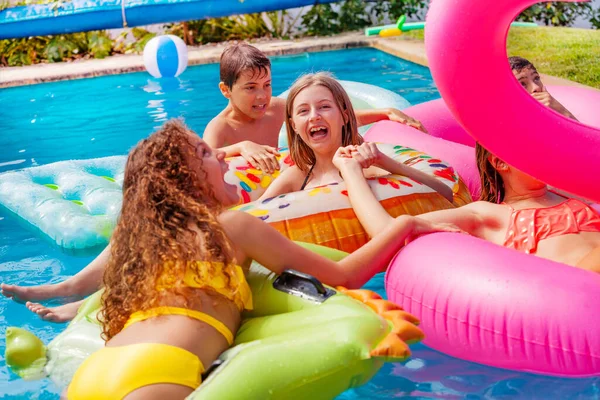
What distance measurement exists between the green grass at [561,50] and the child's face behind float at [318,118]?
364 cm

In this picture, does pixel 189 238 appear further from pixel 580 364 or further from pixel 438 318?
pixel 580 364

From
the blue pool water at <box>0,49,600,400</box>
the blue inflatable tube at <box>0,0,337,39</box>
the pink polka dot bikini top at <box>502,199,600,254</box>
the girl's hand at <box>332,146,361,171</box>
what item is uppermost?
the blue inflatable tube at <box>0,0,337,39</box>

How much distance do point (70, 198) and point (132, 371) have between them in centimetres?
267

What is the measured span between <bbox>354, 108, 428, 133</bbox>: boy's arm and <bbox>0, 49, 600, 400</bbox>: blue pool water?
41.7 inches

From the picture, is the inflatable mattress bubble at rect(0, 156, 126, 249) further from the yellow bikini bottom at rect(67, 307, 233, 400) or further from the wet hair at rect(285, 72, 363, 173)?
the yellow bikini bottom at rect(67, 307, 233, 400)

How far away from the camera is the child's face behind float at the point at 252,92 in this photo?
4441mm

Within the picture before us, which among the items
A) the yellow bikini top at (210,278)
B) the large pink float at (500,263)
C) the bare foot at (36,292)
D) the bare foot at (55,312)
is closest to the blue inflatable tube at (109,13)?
the bare foot at (36,292)

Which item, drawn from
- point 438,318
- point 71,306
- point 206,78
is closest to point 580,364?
point 438,318

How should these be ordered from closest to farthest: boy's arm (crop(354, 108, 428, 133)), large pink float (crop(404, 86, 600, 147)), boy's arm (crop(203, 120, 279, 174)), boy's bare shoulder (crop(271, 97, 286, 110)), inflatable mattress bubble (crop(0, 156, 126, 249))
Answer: boy's arm (crop(203, 120, 279, 174)) → inflatable mattress bubble (crop(0, 156, 126, 249)) → large pink float (crop(404, 86, 600, 147)) → boy's arm (crop(354, 108, 428, 133)) → boy's bare shoulder (crop(271, 97, 286, 110))

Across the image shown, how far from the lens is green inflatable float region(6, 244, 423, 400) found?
2191 millimetres

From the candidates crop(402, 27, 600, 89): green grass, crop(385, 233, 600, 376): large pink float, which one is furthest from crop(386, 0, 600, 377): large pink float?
crop(402, 27, 600, 89): green grass

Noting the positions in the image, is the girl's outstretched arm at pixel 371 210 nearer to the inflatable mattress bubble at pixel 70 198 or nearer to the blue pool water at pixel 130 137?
the blue pool water at pixel 130 137

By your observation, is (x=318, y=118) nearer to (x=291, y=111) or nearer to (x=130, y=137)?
(x=291, y=111)

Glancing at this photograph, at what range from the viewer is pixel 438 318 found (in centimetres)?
270
